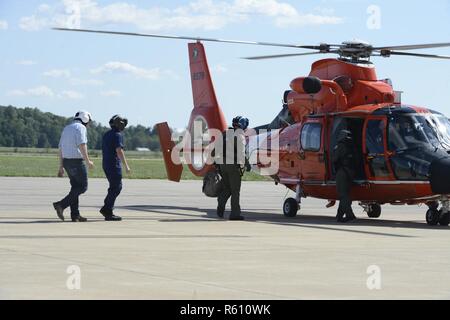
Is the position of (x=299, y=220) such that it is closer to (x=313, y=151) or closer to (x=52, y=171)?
(x=313, y=151)

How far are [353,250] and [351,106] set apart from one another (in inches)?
280

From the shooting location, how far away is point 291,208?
20516mm

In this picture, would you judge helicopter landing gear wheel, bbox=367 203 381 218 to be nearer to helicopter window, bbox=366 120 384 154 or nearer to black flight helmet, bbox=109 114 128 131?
helicopter window, bbox=366 120 384 154

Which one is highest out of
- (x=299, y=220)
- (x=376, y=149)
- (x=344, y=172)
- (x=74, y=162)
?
(x=376, y=149)

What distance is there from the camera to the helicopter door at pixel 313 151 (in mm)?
20016

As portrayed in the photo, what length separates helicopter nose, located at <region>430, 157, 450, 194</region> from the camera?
56.9ft

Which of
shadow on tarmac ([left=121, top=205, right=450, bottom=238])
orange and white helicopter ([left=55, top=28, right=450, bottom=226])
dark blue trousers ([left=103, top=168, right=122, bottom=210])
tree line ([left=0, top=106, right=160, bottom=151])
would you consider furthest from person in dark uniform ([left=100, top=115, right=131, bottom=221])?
tree line ([left=0, top=106, right=160, bottom=151])

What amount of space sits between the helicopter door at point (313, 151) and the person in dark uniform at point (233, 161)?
130 centimetres

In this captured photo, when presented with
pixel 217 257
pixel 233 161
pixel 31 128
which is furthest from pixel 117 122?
pixel 31 128

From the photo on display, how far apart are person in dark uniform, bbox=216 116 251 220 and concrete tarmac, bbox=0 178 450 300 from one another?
61cm

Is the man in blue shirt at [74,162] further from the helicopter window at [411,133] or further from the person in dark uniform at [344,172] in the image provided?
the helicopter window at [411,133]

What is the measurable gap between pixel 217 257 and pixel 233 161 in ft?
24.8
